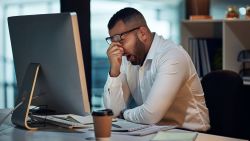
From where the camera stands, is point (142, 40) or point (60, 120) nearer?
point (60, 120)

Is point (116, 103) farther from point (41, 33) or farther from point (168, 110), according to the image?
point (41, 33)

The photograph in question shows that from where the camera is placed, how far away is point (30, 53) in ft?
6.91

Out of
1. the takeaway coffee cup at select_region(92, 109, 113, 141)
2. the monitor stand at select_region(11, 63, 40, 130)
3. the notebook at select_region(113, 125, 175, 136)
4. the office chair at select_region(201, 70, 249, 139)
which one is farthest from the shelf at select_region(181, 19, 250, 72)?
the takeaway coffee cup at select_region(92, 109, 113, 141)

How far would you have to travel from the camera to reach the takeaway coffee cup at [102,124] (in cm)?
175

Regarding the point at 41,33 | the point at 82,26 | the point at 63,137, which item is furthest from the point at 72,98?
the point at 82,26

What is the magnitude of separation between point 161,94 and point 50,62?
628 mm

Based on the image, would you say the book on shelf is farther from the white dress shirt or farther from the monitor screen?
the monitor screen

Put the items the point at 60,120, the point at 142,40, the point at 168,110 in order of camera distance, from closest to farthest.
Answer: the point at 60,120
the point at 168,110
the point at 142,40

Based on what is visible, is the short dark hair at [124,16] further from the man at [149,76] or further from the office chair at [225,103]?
the office chair at [225,103]

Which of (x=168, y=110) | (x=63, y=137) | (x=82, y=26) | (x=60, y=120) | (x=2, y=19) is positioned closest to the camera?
(x=63, y=137)

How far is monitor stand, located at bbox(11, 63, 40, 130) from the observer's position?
2.06 meters

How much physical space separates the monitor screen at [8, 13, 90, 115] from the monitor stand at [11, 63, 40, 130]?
0.08 ft

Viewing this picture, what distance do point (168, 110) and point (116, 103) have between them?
32 cm

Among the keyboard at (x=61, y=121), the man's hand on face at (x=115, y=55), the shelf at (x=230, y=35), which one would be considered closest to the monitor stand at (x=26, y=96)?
the keyboard at (x=61, y=121)
